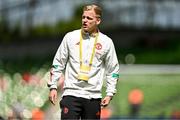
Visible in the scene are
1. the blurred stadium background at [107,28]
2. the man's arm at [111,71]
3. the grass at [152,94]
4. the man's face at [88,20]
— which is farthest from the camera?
the blurred stadium background at [107,28]

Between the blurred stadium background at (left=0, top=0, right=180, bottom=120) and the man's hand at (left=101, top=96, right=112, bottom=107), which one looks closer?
the man's hand at (left=101, top=96, right=112, bottom=107)

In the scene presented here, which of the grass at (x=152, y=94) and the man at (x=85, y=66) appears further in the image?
the grass at (x=152, y=94)

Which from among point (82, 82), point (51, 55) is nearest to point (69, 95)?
point (82, 82)

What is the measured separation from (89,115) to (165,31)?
1982cm

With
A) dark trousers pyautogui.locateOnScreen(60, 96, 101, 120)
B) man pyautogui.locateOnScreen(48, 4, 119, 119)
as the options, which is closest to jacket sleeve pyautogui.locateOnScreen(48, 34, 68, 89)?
man pyautogui.locateOnScreen(48, 4, 119, 119)

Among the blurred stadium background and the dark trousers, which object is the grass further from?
the blurred stadium background

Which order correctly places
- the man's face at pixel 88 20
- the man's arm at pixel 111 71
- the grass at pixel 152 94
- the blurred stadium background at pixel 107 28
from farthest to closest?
the blurred stadium background at pixel 107 28
the grass at pixel 152 94
the man's arm at pixel 111 71
the man's face at pixel 88 20

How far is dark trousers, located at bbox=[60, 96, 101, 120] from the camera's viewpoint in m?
6.95

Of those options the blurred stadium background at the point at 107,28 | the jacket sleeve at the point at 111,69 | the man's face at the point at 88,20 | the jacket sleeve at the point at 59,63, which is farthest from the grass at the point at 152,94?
the blurred stadium background at the point at 107,28

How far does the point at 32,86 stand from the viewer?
510 inches

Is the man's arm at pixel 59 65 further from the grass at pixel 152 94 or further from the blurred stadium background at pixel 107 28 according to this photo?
the blurred stadium background at pixel 107 28

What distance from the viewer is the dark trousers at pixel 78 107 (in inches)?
274

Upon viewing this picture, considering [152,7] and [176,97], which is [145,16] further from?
[176,97]

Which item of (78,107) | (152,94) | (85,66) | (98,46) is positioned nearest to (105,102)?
(78,107)
